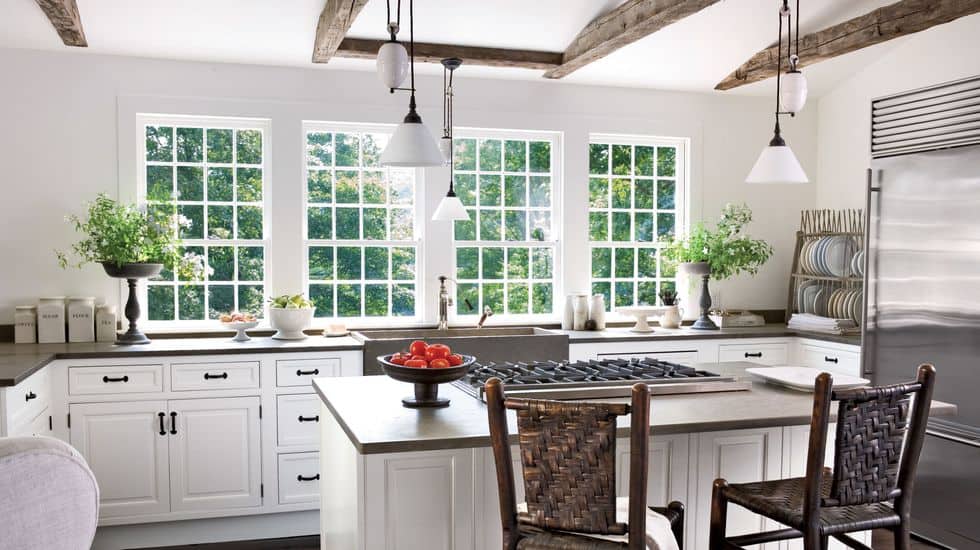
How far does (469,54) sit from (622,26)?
99 centimetres

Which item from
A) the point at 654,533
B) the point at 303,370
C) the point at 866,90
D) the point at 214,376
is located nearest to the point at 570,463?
the point at 654,533

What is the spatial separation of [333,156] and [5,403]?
2469mm

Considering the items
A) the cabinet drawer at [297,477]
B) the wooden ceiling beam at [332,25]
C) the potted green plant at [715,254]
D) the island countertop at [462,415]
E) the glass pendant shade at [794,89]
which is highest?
the wooden ceiling beam at [332,25]

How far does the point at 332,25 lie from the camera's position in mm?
4348

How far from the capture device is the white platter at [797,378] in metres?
3.33

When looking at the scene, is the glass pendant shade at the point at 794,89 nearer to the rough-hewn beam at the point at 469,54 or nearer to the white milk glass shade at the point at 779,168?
the white milk glass shade at the point at 779,168

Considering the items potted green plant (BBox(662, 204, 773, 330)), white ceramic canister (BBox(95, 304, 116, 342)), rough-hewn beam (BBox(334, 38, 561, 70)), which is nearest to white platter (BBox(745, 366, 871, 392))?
potted green plant (BBox(662, 204, 773, 330))

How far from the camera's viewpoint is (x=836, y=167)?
20.3ft

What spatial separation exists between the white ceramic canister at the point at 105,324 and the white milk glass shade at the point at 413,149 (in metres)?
2.69

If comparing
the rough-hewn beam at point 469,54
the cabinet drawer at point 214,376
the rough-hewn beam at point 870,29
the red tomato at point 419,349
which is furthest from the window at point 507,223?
the red tomato at point 419,349

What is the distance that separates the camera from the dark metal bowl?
2.95m

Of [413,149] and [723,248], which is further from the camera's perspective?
[723,248]

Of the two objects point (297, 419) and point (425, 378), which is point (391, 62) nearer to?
point (425, 378)

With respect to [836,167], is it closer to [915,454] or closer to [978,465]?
[978,465]
